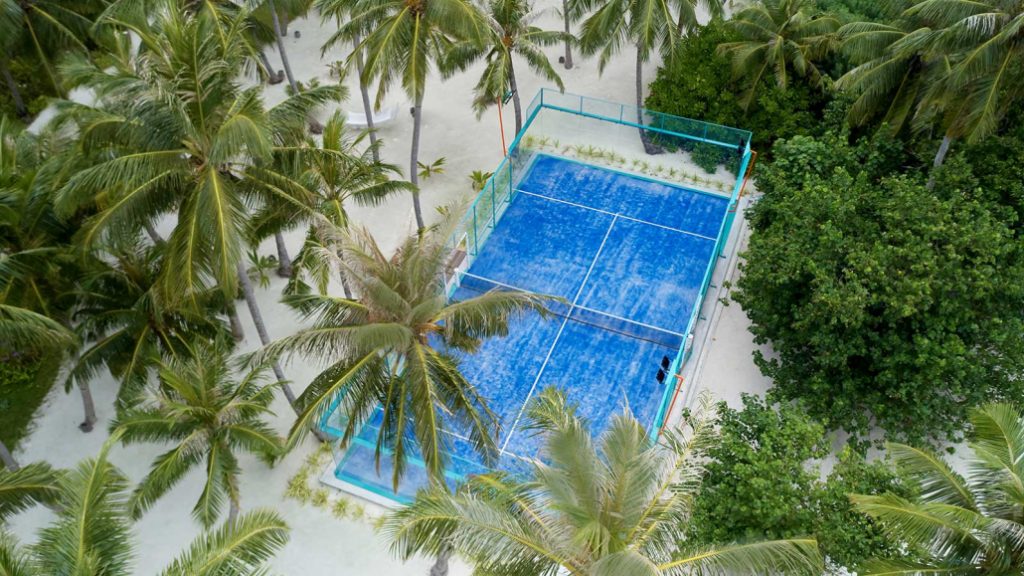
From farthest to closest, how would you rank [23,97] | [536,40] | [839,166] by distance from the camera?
[23,97] < [536,40] < [839,166]

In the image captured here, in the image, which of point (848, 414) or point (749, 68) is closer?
point (848, 414)

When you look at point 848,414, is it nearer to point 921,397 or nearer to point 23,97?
point 921,397

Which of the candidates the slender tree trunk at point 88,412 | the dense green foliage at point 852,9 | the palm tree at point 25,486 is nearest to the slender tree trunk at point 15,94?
the slender tree trunk at point 88,412

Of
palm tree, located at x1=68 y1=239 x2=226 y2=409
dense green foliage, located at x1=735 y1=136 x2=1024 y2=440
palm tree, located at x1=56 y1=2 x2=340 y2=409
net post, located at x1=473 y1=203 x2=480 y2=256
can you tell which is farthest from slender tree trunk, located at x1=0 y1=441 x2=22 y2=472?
dense green foliage, located at x1=735 y1=136 x2=1024 y2=440

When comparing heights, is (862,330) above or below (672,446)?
above

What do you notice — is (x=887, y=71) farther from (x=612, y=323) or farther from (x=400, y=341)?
(x=400, y=341)

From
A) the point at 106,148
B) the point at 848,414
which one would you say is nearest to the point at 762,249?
the point at 848,414

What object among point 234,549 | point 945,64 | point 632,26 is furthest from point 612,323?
point 234,549
